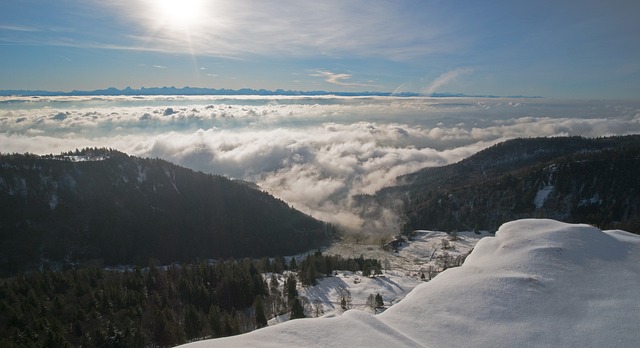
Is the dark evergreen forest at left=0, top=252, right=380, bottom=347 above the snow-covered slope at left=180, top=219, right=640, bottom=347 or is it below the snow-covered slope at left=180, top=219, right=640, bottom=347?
below

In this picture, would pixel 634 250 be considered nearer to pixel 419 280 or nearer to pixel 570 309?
pixel 570 309

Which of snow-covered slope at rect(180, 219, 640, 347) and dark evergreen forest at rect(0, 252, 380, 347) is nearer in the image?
snow-covered slope at rect(180, 219, 640, 347)

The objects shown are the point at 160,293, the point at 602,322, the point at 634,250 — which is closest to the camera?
the point at 602,322

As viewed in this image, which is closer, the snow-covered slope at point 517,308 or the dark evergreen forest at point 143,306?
the snow-covered slope at point 517,308

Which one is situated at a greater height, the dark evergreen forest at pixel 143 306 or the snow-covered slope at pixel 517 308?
the snow-covered slope at pixel 517 308

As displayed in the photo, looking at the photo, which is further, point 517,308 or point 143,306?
point 143,306

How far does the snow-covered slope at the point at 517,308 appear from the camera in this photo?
120ft

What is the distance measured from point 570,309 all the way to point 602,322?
3506 mm

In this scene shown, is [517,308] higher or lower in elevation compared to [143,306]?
higher

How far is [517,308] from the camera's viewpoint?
42875 mm

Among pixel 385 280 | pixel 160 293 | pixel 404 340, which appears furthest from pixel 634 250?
pixel 160 293

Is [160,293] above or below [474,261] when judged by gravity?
below

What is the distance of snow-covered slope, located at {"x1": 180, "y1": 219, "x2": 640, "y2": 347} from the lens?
36.7 metres

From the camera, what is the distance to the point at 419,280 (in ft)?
618
